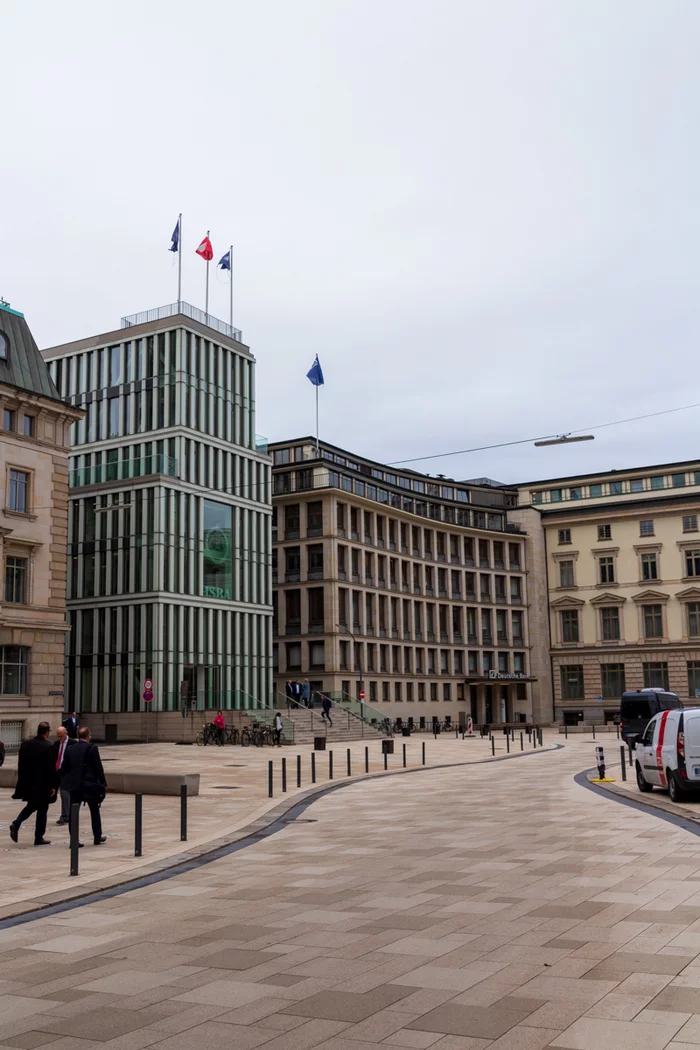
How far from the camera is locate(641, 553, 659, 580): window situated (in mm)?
89000

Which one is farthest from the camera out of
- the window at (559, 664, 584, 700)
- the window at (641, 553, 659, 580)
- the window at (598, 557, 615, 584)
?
the window at (559, 664, 584, 700)

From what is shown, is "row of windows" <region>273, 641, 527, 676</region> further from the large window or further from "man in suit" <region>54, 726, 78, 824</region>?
"man in suit" <region>54, 726, 78, 824</region>

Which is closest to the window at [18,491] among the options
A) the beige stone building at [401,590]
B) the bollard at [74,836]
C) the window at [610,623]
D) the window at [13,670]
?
the window at [13,670]

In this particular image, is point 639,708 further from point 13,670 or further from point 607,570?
point 607,570

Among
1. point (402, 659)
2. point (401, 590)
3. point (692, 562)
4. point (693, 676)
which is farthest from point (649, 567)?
point (402, 659)

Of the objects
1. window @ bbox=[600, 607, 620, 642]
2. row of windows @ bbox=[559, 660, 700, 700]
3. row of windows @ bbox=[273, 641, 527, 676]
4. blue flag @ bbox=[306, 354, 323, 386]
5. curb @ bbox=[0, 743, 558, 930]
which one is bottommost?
curb @ bbox=[0, 743, 558, 930]

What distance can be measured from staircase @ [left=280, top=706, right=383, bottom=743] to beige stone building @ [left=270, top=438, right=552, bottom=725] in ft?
13.7

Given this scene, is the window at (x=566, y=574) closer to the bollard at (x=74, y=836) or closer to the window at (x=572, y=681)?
the window at (x=572, y=681)

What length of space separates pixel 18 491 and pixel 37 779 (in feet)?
108

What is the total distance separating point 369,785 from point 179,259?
137 feet

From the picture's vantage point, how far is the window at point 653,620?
88562mm

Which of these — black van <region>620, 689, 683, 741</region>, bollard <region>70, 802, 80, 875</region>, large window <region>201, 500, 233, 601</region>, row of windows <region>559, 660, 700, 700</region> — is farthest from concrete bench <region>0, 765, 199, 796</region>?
row of windows <region>559, 660, 700, 700</region>

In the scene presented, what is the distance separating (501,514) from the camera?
94875mm

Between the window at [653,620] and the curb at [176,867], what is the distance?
6972 centimetres
